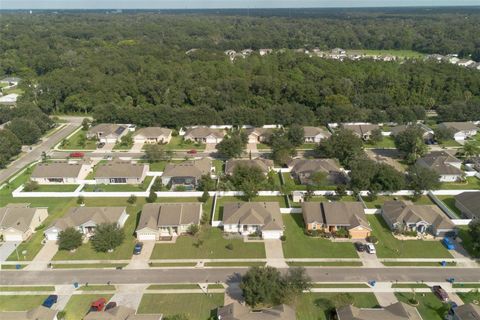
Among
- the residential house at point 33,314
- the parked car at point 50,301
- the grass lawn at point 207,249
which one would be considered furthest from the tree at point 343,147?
the residential house at point 33,314

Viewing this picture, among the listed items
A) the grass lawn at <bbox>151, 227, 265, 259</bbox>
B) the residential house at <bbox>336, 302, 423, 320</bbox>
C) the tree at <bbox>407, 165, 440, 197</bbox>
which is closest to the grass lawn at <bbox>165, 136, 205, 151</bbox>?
the grass lawn at <bbox>151, 227, 265, 259</bbox>

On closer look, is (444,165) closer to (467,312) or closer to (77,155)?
(467,312)

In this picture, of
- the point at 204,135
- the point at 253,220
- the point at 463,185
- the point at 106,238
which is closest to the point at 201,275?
the point at 253,220

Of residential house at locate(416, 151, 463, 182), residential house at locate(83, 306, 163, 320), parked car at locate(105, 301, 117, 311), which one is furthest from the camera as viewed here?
residential house at locate(416, 151, 463, 182)

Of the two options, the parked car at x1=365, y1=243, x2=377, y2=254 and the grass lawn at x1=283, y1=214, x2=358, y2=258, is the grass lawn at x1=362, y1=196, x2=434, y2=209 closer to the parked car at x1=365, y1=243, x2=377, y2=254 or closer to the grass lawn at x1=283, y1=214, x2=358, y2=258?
the parked car at x1=365, y1=243, x2=377, y2=254

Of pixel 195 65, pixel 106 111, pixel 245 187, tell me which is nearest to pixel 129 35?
pixel 195 65

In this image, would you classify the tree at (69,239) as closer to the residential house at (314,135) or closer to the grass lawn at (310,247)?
the grass lawn at (310,247)

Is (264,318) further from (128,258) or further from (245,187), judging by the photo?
(245,187)
